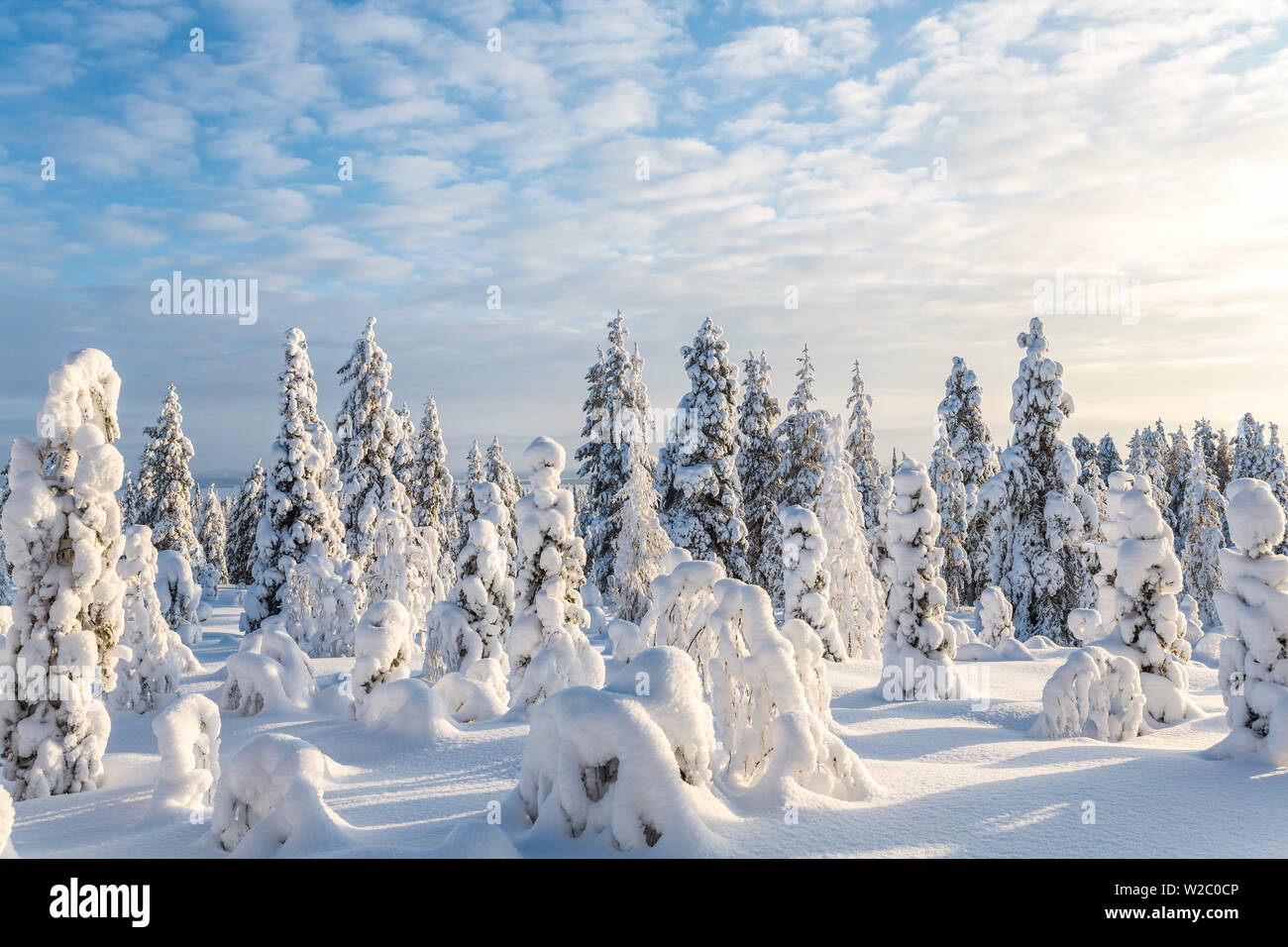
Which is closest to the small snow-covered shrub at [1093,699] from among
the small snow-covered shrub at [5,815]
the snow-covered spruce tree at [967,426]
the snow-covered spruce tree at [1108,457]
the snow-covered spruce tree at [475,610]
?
the snow-covered spruce tree at [475,610]

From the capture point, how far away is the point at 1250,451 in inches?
1828

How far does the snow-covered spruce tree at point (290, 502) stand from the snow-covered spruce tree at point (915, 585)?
18.8 metres

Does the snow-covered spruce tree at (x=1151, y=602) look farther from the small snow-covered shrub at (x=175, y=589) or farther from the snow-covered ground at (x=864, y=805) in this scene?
the small snow-covered shrub at (x=175, y=589)

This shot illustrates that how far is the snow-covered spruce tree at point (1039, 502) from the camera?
2727cm

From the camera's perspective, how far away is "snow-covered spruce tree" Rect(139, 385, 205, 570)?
37906 millimetres

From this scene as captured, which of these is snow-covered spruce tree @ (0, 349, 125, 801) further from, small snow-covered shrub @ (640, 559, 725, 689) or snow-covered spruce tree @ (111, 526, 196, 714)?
small snow-covered shrub @ (640, 559, 725, 689)

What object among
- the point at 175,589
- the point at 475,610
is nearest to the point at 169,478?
the point at 175,589

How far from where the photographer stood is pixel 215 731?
859 cm

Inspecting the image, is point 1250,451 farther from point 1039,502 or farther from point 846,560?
point 846,560

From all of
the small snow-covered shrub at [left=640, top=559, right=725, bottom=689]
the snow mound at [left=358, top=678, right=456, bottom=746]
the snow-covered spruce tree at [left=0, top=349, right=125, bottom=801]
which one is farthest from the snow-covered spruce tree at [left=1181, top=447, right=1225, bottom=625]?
the snow-covered spruce tree at [left=0, top=349, right=125, bottom=801]
